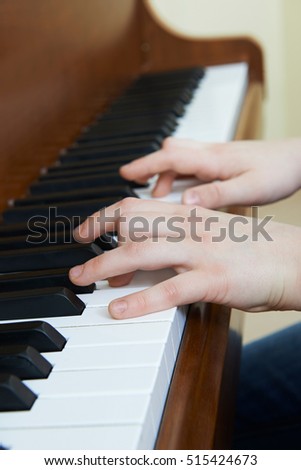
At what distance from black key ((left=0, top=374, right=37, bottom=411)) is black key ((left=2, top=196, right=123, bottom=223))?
439mm

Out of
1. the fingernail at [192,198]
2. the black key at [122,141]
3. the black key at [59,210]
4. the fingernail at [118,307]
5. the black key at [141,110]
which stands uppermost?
the black key at [141,110]

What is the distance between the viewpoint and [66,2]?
5.26ft

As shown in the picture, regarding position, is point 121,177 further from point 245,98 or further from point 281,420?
point 245,98

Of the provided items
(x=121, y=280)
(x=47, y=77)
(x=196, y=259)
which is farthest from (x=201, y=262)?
(x=47, y=77)

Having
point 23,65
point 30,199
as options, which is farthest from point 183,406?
point 23,65

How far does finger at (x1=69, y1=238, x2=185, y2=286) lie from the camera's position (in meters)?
0.75

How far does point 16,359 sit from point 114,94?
4.66 feet

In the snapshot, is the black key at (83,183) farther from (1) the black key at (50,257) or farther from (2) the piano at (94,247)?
(1) the black key at (50,257)

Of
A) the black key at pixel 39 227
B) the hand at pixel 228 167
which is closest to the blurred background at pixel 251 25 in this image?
the hand at pixel 228 167

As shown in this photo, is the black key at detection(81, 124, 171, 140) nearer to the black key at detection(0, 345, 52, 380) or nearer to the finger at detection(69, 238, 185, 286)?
the finger at detection(69, 238, 185, 286)

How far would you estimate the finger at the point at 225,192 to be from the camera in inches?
39.7

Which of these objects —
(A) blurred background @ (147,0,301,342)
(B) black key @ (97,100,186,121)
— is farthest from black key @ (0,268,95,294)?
(A) blurred background @ (147,0,301,342)

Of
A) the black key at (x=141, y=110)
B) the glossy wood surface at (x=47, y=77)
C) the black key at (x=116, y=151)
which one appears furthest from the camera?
the black key at (x=141, y=110)

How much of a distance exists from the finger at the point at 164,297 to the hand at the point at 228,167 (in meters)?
0.36
